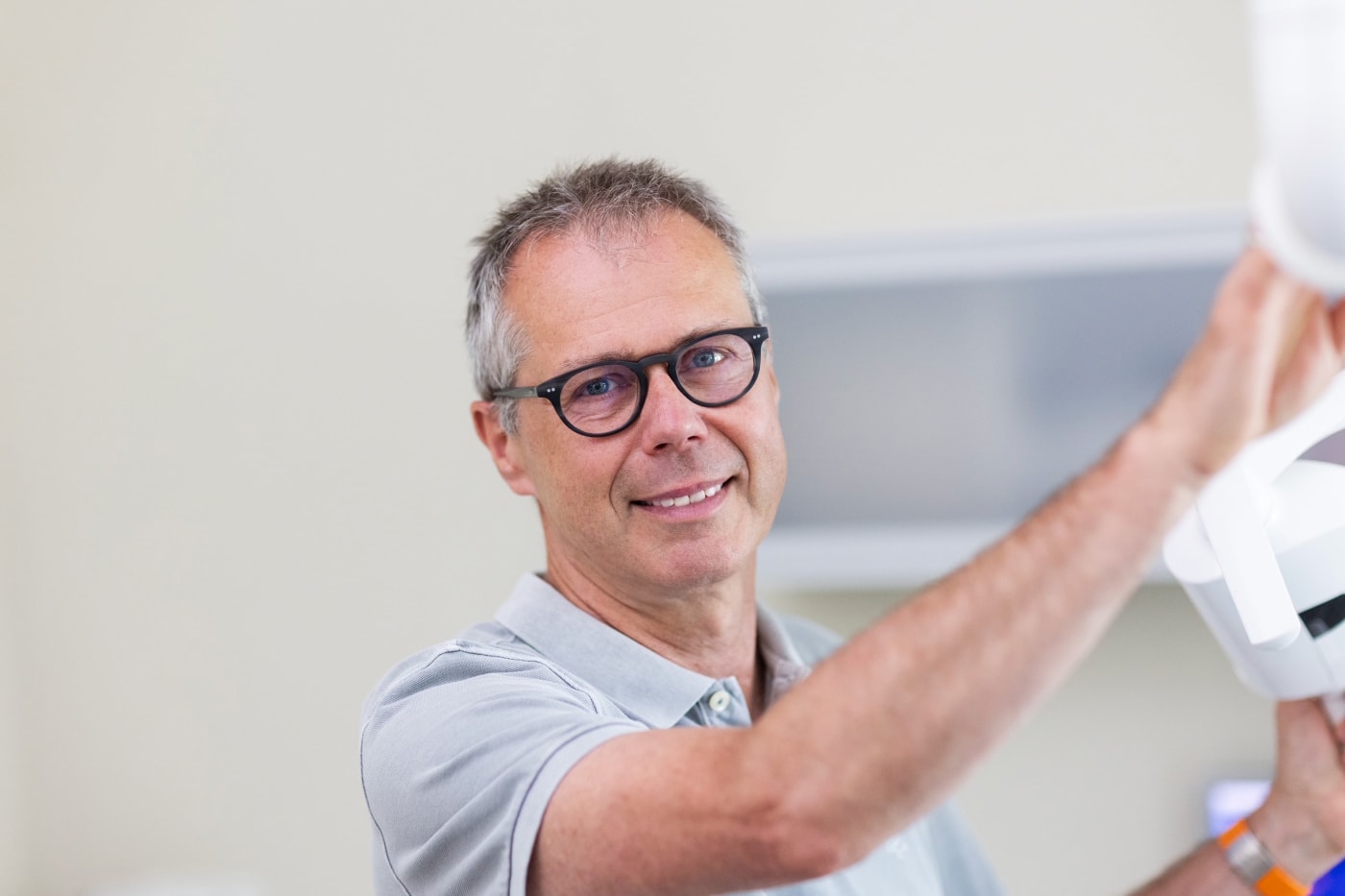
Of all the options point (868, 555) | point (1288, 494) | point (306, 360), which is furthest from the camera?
point (306, 360)

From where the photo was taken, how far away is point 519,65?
237cm

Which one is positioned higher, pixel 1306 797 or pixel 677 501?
pixel 677 501

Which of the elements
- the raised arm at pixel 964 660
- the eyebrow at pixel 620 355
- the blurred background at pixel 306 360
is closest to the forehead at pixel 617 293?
the eyebrow at pixel 620 355

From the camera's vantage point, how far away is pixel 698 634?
1.34 m

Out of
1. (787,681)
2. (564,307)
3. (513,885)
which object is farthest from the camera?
(787,681)

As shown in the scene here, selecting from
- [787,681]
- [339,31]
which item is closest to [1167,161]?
[787,681]

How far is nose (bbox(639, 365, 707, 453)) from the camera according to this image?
3.99 feet

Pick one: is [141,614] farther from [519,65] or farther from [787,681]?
[787,681]

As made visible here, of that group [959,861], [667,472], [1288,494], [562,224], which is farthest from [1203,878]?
[562,224]

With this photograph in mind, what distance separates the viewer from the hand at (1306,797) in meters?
1.08

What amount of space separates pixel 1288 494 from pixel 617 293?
1.97 feet

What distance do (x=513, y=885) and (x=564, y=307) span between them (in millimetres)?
549

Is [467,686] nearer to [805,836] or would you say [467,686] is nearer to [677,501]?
[677,501]

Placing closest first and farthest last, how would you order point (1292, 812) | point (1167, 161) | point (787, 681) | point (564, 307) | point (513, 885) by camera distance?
point (513, 885) < point (1292, 812) < point (564, 307) < point (787, 681) < point (1167, 161)
